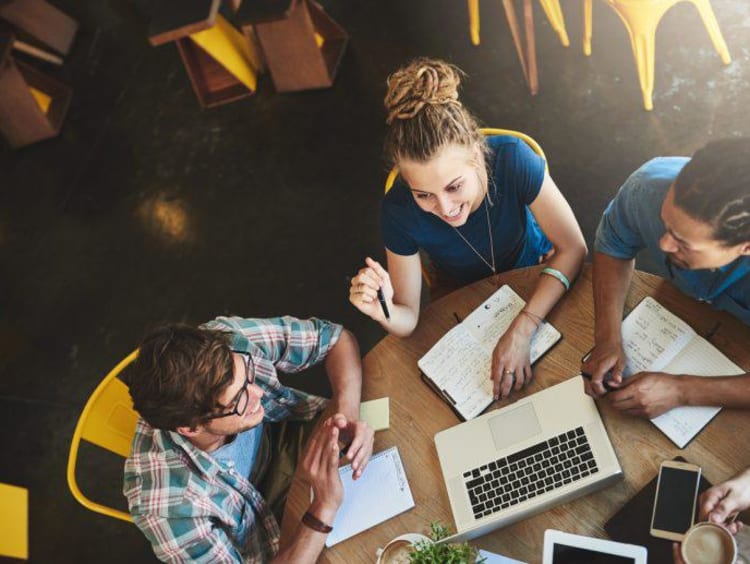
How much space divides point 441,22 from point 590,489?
296cm

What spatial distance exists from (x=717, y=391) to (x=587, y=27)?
2.33 meters

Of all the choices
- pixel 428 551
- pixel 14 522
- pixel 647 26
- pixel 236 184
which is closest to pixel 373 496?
pixel 428 551

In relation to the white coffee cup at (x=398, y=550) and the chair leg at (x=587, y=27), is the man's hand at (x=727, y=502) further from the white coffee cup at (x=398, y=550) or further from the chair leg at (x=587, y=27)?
the chair leg at (x=587, y=27)

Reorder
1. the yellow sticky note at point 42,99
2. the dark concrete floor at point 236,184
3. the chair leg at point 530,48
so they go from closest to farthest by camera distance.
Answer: the dark concrete floor at point 236,184 < the chair leg at point 530,48 < the yellow sticky note at point 42,99

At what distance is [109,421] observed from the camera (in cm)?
206

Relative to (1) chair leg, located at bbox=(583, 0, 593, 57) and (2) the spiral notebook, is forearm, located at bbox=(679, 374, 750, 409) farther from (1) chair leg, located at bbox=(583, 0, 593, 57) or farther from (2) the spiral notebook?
(1) chair leg, located at bbox=(583, 0, 593, 57)

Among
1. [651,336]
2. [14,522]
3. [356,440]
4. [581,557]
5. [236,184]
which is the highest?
[651,336]

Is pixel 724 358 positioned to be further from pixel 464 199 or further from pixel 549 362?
pixel 464 199

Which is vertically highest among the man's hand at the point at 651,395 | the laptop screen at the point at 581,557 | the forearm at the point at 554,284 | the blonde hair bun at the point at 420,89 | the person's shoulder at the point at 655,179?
the blonde hair bun at the point at 420,89

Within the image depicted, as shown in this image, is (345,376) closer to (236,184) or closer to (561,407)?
(561,407)

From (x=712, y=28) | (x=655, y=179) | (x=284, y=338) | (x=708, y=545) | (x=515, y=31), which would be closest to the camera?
(x=708, y=545)

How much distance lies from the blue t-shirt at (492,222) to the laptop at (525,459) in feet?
1.85

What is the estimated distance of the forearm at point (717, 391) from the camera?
1.50 meters

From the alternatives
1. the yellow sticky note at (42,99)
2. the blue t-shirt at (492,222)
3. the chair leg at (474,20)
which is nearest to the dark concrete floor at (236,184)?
the chair leg at (474,20)
